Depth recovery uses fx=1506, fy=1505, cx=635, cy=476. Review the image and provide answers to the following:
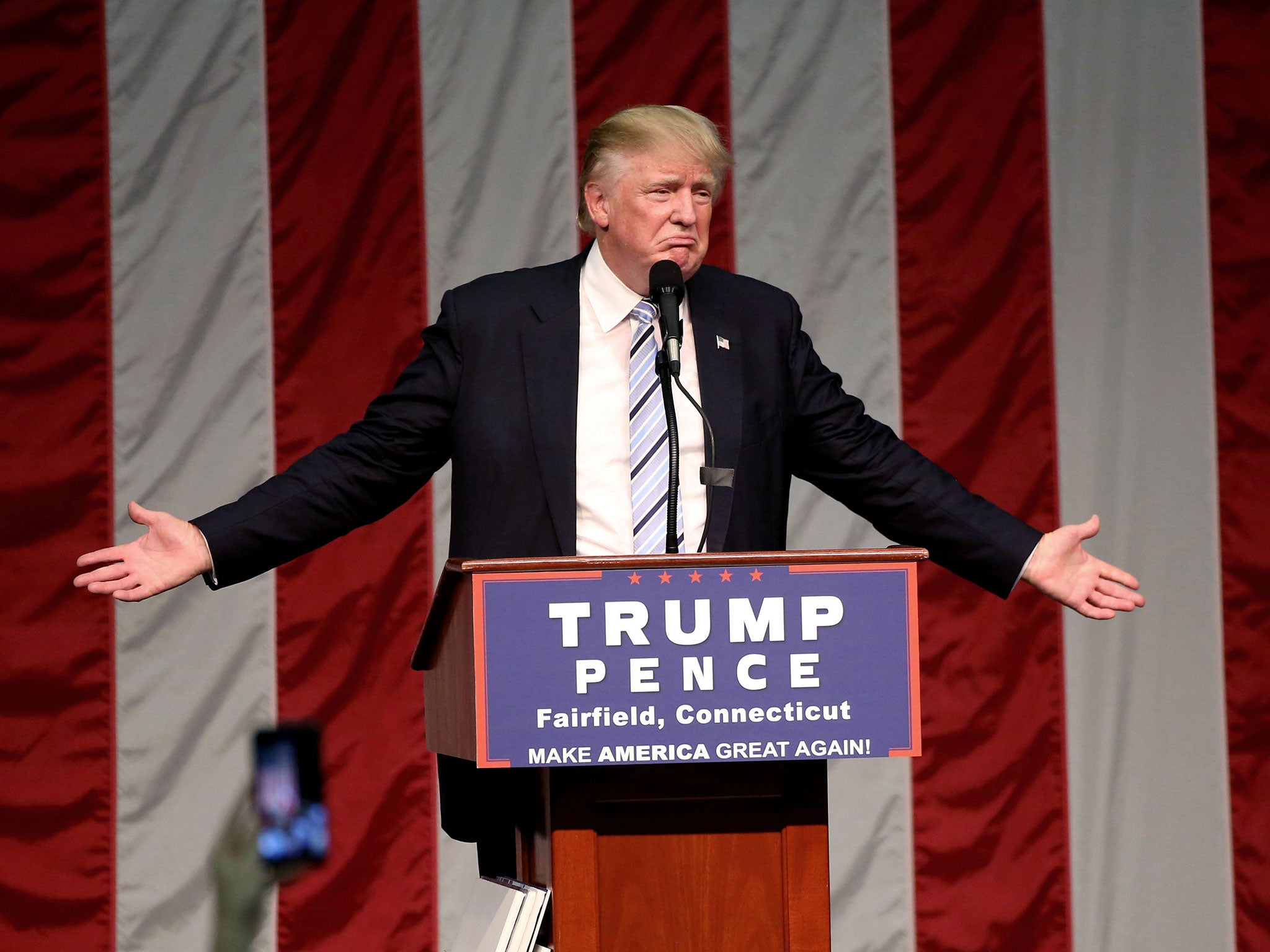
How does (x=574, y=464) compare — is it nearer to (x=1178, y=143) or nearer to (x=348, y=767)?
(x=348, y=767)

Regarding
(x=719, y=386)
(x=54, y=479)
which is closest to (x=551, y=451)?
(x=719, y=386)

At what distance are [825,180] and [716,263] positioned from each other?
1.02ft

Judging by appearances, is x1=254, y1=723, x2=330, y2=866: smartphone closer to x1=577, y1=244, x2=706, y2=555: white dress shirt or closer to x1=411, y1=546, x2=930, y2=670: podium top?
x1=577, y1=244, x2=706, y2=555: white dress shirt

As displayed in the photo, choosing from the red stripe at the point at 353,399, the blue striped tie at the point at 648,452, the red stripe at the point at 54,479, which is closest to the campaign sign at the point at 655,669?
the blue striped tie at the point at 648,452

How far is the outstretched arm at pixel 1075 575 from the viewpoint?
1.90 metres

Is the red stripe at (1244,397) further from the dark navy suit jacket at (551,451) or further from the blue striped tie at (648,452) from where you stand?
the blue striped tie at (648,452)

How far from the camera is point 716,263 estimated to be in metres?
3.38

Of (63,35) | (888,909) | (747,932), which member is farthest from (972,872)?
(63,35)

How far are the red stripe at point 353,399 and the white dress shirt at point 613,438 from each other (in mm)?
1404

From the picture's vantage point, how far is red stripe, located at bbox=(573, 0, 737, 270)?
335cm

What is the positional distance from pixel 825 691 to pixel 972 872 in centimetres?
206

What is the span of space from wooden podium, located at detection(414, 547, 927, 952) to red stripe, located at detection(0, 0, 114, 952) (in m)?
1.96

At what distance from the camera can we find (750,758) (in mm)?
1434

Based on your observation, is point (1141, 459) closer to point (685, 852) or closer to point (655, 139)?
point (655, 139)
